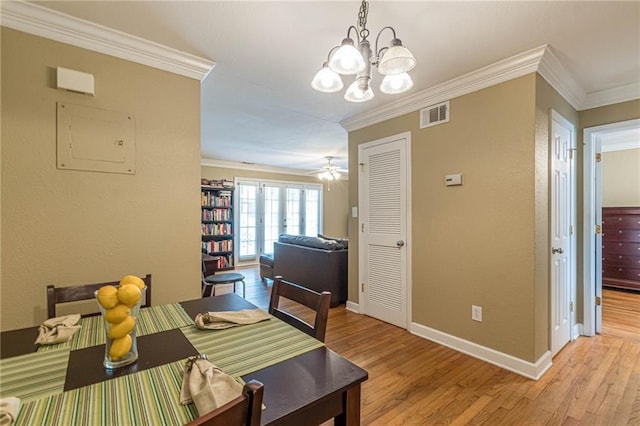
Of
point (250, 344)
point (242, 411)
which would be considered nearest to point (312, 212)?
point (250, 344)

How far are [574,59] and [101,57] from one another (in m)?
3.29

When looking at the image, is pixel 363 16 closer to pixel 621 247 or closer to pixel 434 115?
pixel 434 115

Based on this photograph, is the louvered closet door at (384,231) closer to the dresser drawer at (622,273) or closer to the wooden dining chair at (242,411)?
the wooden dining chair at (242,411)

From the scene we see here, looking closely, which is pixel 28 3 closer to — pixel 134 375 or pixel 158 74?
pixel 158 74

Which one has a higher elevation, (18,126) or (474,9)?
(474,9)

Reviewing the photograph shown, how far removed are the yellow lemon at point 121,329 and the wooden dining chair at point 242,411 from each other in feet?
1.79

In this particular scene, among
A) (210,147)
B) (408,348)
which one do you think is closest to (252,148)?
(210,147)

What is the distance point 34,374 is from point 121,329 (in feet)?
0.89

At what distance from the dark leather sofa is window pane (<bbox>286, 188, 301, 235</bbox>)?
2.74 metres

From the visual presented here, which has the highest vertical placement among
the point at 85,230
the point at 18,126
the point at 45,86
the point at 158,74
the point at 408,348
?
the point at 158,74

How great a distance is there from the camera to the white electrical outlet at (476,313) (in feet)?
7.83

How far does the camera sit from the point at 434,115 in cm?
271

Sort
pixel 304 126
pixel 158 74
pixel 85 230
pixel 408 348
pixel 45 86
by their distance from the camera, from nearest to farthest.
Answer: pixel 45 86 < pixel 85 230 < pixel 158 74 < pixel 408 348 < pixel 304 126

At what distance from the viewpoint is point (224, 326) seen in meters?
1.23
